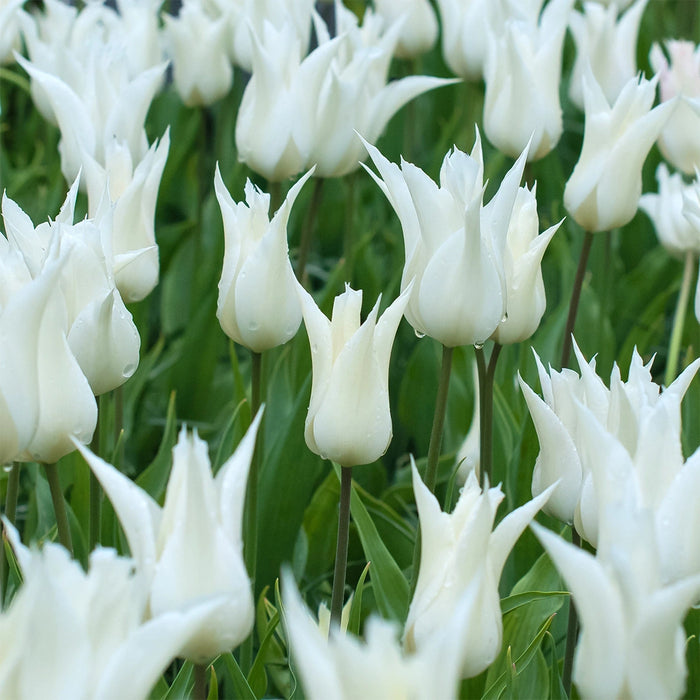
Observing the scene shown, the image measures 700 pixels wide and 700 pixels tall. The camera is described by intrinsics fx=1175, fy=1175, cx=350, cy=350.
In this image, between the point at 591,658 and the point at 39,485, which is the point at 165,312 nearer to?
the point at 39,485

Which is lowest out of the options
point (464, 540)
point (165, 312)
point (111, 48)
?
point (165, 312)

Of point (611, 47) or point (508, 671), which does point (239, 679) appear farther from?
point (611, 47)

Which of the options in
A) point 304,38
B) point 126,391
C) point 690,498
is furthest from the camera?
point 304,38

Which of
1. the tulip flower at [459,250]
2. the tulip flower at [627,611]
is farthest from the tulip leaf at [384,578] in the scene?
the tulip flower at [627,611]

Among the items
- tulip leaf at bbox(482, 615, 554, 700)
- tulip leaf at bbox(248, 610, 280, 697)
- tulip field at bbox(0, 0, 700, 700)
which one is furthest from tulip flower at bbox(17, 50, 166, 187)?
tulip leaf at bbox(482, 615, 554, 700)

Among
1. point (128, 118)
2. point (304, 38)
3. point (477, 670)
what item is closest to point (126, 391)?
point (128, 118)

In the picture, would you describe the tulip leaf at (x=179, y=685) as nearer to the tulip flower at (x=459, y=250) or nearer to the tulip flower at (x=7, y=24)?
the tulip flower at (x=459, y=250)

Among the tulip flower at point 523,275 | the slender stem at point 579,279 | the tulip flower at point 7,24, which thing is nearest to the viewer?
the tulip flower at point 523,275
